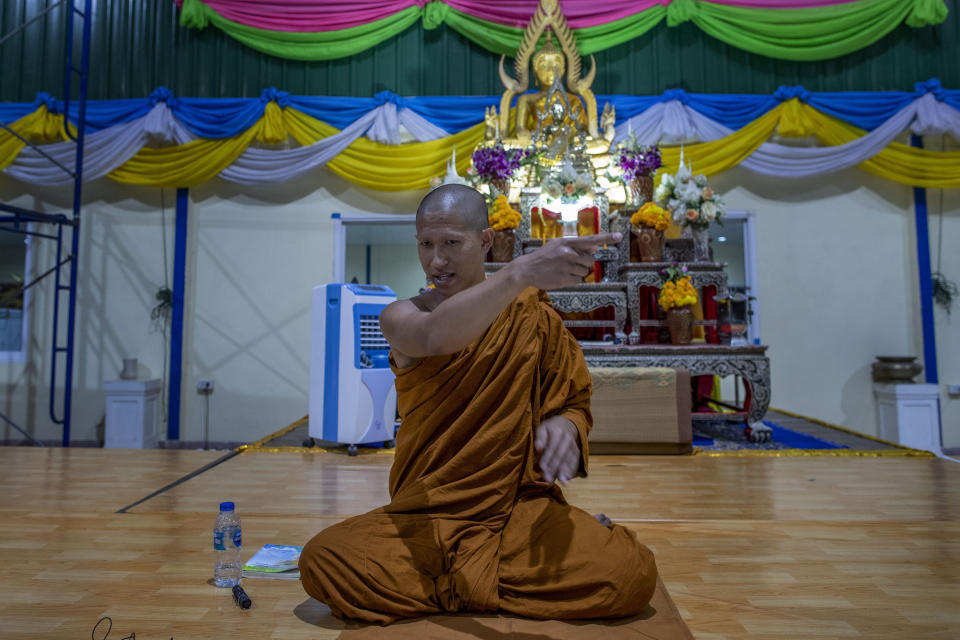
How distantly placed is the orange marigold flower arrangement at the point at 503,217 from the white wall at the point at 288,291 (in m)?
2.13

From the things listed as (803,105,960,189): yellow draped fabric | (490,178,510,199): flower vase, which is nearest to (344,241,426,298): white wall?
(490,178,510,199): flower vase

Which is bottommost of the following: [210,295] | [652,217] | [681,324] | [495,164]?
[681,324]

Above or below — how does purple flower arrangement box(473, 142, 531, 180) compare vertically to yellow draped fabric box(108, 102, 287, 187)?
below

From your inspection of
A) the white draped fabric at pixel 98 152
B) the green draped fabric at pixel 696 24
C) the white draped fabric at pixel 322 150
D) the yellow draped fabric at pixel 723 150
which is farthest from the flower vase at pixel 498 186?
the white draped fabric at pixel 98 152

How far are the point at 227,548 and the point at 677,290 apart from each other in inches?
136

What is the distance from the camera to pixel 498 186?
5.27 m

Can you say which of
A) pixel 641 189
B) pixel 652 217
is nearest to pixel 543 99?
pixel 641 189

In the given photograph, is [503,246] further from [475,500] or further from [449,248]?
[475,500]

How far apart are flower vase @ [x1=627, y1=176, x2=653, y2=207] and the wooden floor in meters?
2.33

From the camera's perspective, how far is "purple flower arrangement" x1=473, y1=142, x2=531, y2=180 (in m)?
5.14

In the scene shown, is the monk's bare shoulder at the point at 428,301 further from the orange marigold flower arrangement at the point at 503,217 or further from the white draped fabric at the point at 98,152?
the white draped fabric at the point at 98,152

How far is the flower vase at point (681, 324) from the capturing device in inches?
174

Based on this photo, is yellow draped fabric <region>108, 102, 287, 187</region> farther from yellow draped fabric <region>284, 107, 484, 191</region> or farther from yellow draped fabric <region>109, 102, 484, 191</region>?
yellow draped fabric <region>284, 107, 484, 191</region>

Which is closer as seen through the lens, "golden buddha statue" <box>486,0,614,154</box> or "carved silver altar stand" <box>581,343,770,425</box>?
"carved silver altar stand" <box>581,343,770,425</box>
